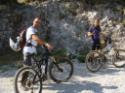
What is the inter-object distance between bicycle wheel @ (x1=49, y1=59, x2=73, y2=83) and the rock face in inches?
191

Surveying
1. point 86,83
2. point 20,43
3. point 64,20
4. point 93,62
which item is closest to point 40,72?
point 20,43

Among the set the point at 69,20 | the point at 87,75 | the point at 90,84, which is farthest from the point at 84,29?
the point at 90,84

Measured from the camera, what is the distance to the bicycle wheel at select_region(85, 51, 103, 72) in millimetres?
13500

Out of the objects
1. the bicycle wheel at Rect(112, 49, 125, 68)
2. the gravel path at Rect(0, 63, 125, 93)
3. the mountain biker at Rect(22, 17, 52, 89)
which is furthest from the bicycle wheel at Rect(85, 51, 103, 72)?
the mountain biker at Rect(22, 17, 52, 89)

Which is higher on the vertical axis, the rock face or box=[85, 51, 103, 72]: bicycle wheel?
the rock face

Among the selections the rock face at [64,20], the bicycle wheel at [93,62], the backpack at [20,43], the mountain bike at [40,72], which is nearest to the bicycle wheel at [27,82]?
the mountain bike at [40,72]

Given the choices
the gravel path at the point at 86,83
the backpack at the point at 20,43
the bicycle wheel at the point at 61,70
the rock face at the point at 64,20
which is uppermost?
the rock face at the point at 64,20

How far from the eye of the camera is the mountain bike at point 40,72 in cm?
1051

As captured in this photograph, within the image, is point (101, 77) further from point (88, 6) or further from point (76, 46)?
point (88, 6)

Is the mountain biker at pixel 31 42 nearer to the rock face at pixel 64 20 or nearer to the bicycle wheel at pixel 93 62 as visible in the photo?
the bicycle wheel at pixel 93 62

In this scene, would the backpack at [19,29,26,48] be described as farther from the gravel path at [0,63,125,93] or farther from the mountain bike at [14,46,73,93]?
the gravel path at [0,63,125,93]

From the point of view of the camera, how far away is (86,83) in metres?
12.1

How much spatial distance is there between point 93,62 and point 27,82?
3.69 m

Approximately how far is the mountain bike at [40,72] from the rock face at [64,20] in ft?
16.4
